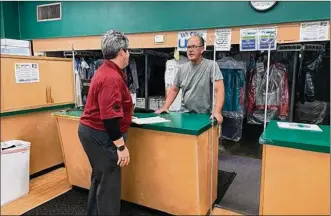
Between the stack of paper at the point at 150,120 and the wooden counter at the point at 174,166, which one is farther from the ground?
the stack of paper at the point at 150,120

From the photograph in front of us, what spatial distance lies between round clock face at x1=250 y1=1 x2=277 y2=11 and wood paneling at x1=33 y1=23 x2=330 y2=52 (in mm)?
213

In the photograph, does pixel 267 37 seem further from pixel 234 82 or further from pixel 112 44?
pixel 112 44

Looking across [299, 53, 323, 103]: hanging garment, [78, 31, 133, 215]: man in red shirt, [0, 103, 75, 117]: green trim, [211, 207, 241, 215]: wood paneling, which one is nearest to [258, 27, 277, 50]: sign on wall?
[299, 53, 323, 103]: hanging garment

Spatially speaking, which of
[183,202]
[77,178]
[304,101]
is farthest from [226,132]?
[77,178]

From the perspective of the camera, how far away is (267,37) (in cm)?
267

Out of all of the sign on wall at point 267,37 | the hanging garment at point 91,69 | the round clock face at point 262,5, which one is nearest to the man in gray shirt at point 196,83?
the sign on wall at point 267,37

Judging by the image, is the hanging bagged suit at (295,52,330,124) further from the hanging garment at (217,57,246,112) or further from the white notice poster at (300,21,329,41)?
the white notice poster at (300,21,329,41)

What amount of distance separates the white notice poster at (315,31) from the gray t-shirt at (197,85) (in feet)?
2.98

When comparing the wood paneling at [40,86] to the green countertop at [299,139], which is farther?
the wood paneling at [40,86]

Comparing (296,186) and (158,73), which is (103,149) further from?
(158,73)

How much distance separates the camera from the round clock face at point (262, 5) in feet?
8.66

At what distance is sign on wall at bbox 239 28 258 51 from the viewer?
107 inches

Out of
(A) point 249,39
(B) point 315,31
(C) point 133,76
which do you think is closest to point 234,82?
(A) point 249,39

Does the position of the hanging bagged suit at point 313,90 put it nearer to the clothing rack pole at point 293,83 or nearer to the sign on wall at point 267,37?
the clothing rack pole at point 293,83
